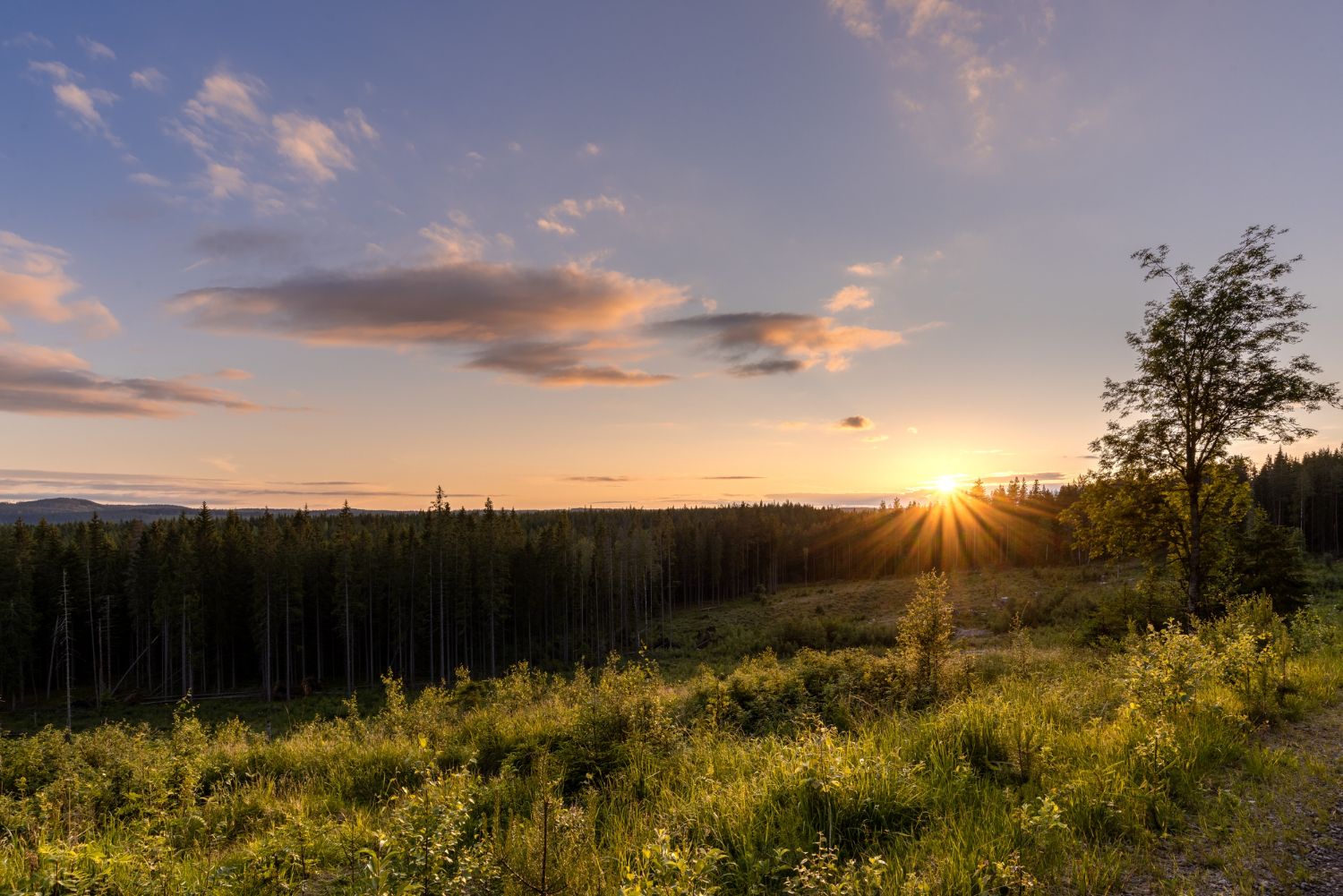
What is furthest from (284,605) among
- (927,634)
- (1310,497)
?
(1310,497)

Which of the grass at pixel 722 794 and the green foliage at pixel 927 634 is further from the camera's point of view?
the green foliage at pixel 927 634

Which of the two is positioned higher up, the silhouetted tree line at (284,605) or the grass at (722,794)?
the grass at (722,794)

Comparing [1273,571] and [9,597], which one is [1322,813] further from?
[9,597]

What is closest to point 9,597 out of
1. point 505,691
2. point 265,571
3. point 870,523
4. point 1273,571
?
point 265,571

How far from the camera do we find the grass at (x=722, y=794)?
4910 mm

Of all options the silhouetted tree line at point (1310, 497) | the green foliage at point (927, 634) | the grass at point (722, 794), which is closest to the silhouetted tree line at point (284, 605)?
the grass at point (722, 794)

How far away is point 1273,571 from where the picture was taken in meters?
22.8

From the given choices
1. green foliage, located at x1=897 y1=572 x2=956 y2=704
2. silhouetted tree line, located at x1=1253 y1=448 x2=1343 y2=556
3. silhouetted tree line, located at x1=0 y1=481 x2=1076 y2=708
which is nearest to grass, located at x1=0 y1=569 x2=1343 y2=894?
green foliage, located at x1=897 y1=572 x2=956 y2=704

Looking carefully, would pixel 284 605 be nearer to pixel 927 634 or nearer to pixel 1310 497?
pixel 927 634

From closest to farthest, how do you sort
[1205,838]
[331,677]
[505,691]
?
[1205,838] < [505,691] < [331,677]

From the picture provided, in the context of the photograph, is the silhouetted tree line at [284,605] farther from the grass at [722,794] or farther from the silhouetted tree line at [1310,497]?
the silhouetted tree line at [1310,497]

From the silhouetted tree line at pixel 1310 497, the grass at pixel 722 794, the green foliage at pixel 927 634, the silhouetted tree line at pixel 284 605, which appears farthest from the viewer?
the silhouetted tree line at pixel 1310 497

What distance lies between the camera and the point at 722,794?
6.41m

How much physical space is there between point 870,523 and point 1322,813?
12490 cm
